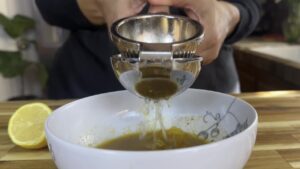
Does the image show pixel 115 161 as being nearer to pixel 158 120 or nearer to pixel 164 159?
pixel 164 159

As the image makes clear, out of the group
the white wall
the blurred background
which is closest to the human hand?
the blurred background

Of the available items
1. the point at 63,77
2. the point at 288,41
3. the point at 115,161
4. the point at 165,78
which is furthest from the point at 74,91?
the point at 288,41

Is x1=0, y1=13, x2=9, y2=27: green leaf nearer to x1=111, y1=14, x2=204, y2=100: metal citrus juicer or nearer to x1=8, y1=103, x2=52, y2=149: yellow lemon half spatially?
x1=8, y1=103, x2=52, y2=149: yellow lemon half

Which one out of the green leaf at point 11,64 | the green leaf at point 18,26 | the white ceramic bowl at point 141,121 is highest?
the white ceramic bowl at point 141,121

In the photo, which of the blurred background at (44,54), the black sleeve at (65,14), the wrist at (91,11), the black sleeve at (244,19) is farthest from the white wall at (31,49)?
the black sleeve at (244,19)

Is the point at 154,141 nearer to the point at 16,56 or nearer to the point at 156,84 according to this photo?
the point at 156,84

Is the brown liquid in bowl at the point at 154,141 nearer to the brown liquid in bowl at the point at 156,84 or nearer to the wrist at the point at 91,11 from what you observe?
the brown liquid in bowl at the point at 156,84

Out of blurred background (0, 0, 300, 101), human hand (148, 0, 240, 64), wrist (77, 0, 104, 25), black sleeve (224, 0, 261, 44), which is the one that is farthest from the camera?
blurred background (0, 0, 300, 101)
